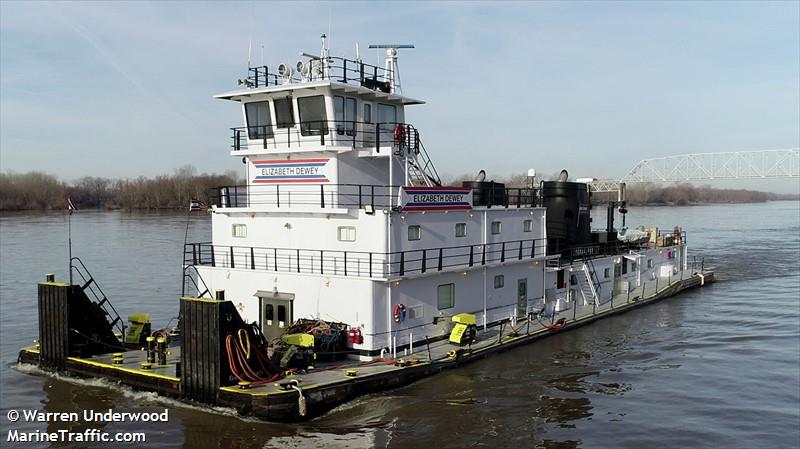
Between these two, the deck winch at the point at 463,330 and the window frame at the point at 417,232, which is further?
the deck winch at the point at 463,330

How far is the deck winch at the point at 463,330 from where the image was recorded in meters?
17.2

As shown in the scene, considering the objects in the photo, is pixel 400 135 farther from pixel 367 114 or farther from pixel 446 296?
pixel 446 296

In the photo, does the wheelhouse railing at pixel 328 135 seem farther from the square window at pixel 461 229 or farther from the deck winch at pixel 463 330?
the deck winch at pixel 463 330

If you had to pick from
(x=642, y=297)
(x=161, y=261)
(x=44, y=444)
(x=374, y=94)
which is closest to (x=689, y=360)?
(x=642, y=297)

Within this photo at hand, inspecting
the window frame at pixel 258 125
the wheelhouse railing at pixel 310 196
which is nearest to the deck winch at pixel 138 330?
the wheelhouse railing at pixel 310 196

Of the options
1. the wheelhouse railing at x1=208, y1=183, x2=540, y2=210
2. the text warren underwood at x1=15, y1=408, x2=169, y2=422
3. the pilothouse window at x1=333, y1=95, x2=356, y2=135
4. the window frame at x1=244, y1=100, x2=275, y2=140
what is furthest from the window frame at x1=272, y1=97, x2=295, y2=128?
the text warren underwood at x1=15, y1=408, x2=169, y2=422

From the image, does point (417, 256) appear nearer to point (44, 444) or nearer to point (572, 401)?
point (572, 401)

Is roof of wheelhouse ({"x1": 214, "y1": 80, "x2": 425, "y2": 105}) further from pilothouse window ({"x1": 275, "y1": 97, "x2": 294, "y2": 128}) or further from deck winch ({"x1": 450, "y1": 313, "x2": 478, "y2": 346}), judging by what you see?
deck winch ({"x1": 450, "y1": 313, "x2": 478, "y2": 346})

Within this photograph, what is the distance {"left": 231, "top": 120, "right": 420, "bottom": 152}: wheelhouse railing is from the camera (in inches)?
687

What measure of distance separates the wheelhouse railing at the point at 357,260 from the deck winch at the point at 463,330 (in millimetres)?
1403

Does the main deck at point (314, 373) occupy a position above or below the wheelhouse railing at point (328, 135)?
below

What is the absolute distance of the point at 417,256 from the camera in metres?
17.3

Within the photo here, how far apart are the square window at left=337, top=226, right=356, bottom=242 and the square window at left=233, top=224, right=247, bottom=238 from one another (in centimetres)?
337

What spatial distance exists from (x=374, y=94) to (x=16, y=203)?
97.8 metres
